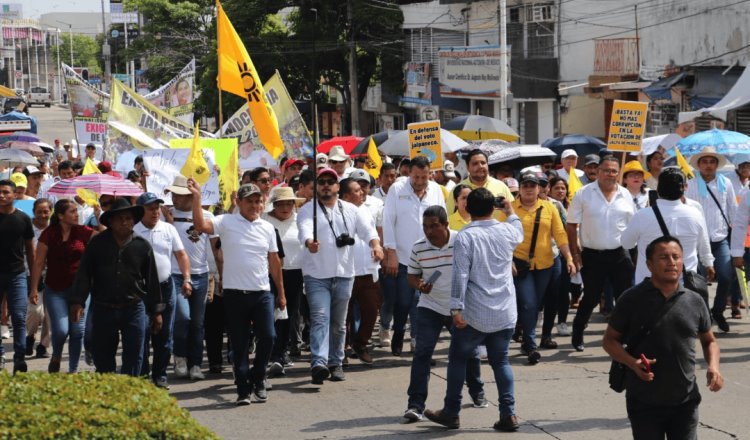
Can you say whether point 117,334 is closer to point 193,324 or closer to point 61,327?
point 61,327

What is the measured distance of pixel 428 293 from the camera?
8922 millimetres

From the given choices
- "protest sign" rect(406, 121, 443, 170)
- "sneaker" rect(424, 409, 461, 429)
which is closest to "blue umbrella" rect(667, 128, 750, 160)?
"protest sign" rect(406, 121, 443, 170)

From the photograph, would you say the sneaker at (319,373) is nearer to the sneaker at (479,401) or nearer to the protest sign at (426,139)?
the sneaker at (479,401)

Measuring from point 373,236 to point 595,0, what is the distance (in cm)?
2699

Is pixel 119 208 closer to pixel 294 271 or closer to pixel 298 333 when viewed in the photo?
pixel 294 271

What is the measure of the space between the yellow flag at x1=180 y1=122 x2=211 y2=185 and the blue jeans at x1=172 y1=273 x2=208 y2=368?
146cm

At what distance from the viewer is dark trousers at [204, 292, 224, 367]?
11000mm

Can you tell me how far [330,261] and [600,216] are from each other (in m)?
2.74

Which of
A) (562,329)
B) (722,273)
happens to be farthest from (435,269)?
(722,273)

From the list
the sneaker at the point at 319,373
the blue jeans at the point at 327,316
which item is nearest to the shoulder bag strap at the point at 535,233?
the blue jeans at the point at 327,316

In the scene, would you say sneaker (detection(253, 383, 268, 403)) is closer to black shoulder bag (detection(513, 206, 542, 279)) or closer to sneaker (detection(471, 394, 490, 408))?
sneaker (detection(471, 394, 490, 408))

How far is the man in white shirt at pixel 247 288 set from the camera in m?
9.47

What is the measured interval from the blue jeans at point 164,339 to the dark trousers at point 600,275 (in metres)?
3.80

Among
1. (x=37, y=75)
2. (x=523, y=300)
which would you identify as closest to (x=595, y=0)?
(x=523, y=300)
